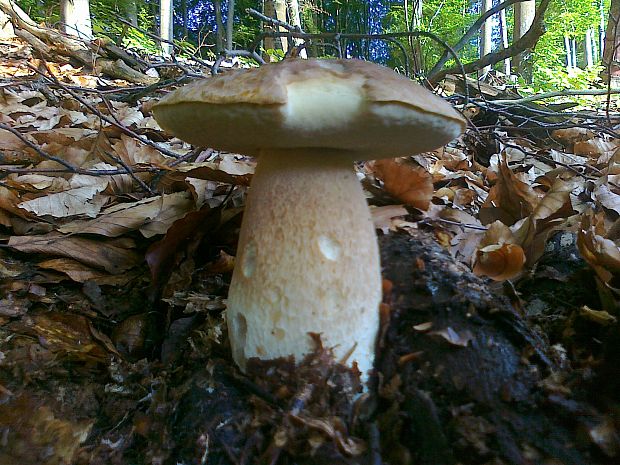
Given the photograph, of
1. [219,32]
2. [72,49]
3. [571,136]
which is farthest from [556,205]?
[219,32]

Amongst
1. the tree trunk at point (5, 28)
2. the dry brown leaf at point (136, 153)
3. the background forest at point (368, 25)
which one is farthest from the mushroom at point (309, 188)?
the tree trunk at point (5, 28)

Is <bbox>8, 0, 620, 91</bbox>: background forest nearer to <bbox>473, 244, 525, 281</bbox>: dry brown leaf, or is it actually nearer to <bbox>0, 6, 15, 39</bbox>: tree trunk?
<bbox>0, 6, 15, 39</bbox>: tree trunk

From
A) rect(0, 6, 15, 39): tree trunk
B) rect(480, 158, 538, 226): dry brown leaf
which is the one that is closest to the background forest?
rect(0, 6, 15, 39): tree trunk

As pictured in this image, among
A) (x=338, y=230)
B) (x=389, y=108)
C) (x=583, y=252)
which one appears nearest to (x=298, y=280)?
(x=338, y=230)

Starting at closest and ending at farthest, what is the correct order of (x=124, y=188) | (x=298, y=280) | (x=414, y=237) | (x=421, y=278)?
(x=298, y=280) < (x=421, y=278) < (x=414, y=237) < (x=124, y=188)

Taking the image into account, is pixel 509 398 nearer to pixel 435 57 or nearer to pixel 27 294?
pixel 27 294

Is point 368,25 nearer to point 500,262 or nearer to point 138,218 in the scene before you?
point 138,218

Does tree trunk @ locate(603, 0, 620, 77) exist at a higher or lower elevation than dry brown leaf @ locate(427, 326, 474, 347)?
higher
